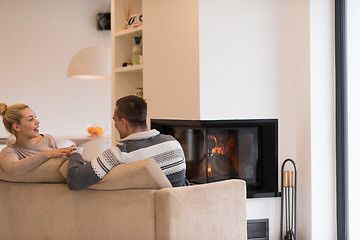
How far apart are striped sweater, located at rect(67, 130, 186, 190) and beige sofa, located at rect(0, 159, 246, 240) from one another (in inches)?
2.2

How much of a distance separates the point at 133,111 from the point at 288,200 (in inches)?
63.5

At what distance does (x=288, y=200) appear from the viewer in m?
3.90

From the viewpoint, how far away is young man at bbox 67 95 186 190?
2553 mm

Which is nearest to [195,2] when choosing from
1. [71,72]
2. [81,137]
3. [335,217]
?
[335,217]

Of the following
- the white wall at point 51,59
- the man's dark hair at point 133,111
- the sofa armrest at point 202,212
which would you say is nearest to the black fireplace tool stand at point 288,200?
the sofa armrest at point 202,212

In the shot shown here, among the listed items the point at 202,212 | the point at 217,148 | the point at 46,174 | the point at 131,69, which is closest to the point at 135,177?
the point at 202,212

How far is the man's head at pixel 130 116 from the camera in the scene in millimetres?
2840

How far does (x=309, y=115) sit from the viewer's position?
12.6 feet

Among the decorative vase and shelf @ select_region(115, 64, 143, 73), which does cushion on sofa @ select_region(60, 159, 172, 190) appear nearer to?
shelf @ select_region(115, 64, 143, 73)

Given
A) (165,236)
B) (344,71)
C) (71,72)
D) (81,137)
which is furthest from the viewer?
(81,137)

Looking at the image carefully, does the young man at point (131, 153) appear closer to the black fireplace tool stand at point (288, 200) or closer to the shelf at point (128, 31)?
the black fireplace tool stand at point (288, 200)

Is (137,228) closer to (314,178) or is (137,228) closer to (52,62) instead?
(314,178)

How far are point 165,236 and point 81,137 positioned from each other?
5.16m
